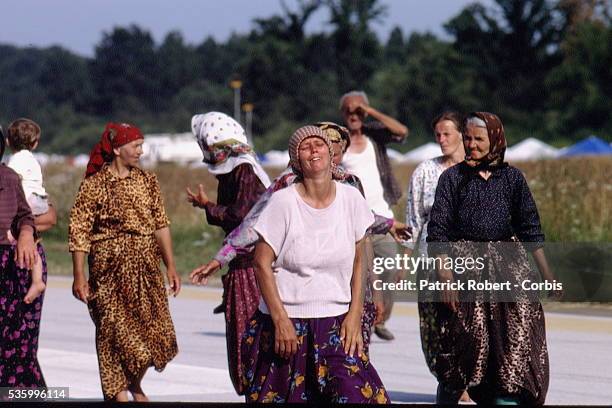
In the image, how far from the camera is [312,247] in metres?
6.24

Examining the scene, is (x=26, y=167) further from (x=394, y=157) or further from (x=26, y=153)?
(x=394, y=157)

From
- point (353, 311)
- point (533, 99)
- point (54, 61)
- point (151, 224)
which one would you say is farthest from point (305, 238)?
point (54, 61)

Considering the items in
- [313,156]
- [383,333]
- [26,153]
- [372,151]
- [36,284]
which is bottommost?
[383,333]

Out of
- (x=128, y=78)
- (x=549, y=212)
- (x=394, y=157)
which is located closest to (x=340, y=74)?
(x=128, y=78)

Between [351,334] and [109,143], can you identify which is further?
[109,143]

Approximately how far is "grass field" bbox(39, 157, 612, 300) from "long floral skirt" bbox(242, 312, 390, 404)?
5.90 m

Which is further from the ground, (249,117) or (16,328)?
(16,328)

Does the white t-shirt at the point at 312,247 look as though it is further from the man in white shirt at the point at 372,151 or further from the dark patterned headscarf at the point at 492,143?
the man in white shirt at the point at 372,151

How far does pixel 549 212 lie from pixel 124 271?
1048 cm

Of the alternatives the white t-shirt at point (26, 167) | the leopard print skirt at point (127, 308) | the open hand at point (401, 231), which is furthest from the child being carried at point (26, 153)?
the open hand at point (401, 231)

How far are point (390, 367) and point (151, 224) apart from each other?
3004 millimetres

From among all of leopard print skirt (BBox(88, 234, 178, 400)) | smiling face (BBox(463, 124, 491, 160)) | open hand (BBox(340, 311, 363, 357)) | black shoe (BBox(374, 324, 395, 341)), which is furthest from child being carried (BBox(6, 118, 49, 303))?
black shoe (BBox(374, 324, 395, 341))

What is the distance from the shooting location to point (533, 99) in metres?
69.6

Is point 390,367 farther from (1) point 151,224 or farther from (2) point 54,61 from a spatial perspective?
(2) point 54,61
